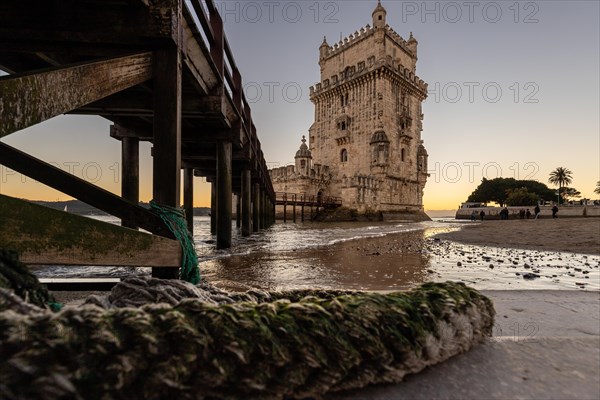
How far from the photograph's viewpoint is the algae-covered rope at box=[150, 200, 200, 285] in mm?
2287

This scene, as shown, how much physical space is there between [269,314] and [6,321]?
0.69 m

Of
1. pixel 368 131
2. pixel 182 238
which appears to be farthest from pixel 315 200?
pixel 182 238

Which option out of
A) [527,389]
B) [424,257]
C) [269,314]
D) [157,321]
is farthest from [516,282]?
[157,321]

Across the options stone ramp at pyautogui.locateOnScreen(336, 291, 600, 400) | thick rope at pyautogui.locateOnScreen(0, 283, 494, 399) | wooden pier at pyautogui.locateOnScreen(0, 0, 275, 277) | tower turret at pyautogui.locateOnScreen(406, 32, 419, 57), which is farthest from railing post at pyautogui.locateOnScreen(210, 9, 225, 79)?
tower turret at pyautogui.locateOnScreen(406, 32, 419, 57)

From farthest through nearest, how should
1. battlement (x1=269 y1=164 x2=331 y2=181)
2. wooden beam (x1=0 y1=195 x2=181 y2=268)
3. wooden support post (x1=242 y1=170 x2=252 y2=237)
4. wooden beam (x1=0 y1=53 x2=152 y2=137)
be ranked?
battlement (x1=269 y1=164 x2=331 y2=181) → wooden support post (x1=242 y1=170 x2=252 y2=237) → wooden beam (x1=0 y1=195 x2=181 y2=268) → wooden beam (x1=0 y1=53 x2=152 y2=137)

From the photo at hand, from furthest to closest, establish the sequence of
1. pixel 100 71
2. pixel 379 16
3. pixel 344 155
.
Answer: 1. pixel 344 155
2. pixel 379 16
3. pixel 100 71

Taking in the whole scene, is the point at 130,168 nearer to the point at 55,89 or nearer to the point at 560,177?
the point at 55,89

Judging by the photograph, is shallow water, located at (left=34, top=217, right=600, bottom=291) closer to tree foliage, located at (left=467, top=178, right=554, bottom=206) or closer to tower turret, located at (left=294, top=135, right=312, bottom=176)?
tower turret, located at (left=294, top=135, right=312, bottom=176)

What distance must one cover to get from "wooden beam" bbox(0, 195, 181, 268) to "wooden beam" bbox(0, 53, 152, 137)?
51 centimetres

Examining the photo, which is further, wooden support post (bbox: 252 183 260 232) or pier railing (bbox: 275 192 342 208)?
pier railing (bbox: 275 192 342 208)

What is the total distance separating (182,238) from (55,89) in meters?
1.32

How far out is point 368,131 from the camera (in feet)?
112

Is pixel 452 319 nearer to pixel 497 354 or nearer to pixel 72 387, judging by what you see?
pixel 497 354

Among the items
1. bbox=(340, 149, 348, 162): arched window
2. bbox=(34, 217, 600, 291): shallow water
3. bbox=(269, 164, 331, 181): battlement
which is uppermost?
bbox=(340, 149, 348, 162): arched window
